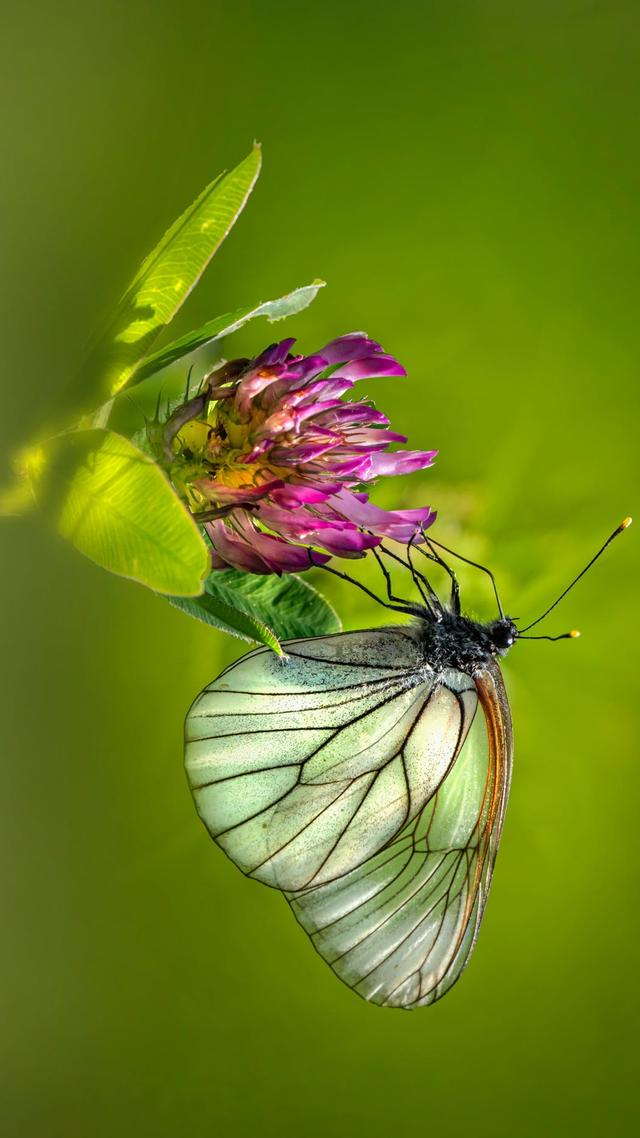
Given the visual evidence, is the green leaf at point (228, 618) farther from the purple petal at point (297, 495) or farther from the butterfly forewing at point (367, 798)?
the butterfly forewing at point (367, 798)

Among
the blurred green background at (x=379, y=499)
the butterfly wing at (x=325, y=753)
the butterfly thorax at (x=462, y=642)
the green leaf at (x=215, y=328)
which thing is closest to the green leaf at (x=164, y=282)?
the green leaf at (x=215, y=328)

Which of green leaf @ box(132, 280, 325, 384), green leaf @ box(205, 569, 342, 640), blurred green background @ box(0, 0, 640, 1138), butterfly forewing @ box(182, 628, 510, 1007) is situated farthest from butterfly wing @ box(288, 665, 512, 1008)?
blurred green background @ box(0, 0, 640, 1138)

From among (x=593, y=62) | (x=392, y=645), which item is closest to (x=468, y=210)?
(x=593, y=62)

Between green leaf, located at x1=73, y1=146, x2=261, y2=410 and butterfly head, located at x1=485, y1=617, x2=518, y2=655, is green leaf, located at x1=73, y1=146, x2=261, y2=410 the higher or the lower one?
the higher one

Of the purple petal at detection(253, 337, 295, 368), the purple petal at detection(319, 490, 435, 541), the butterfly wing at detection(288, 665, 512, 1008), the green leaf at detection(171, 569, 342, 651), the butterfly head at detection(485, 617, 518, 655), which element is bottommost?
the butterfly wing at detection(288, 665, 512, 1008)

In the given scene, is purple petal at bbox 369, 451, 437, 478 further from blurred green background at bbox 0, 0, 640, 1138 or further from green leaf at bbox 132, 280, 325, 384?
blurred green background at bbox 0, 0, 640, 1138

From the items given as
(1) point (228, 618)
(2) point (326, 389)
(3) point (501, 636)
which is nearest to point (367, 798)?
(3) point (501, 636)
